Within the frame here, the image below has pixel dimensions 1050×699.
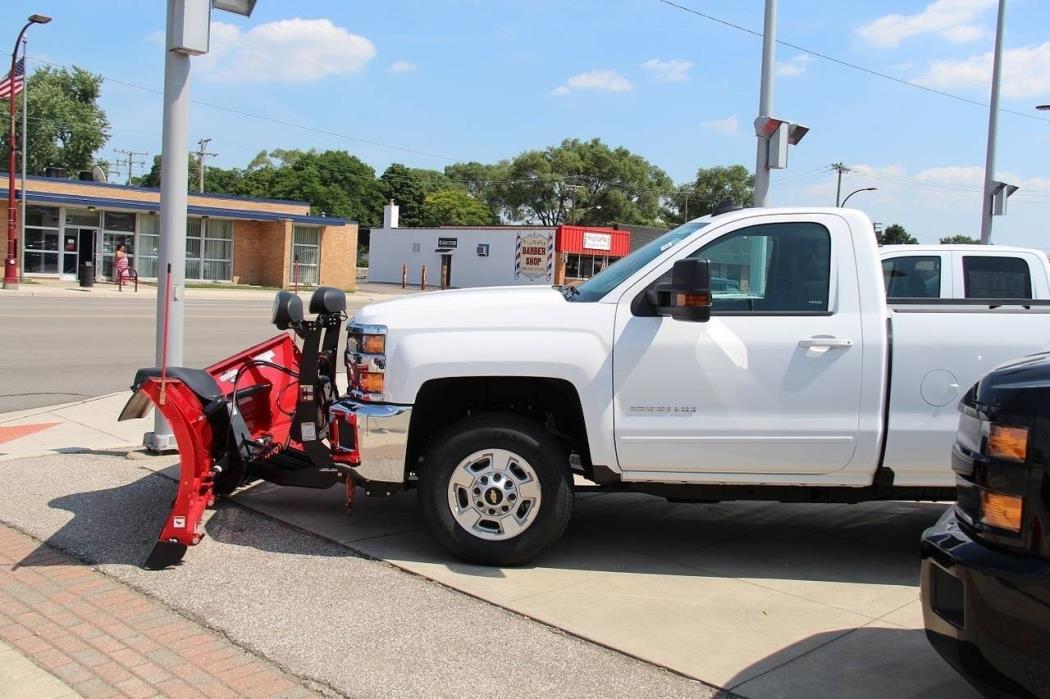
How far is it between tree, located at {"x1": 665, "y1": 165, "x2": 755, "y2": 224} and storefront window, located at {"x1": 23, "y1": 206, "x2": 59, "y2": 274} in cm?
6678

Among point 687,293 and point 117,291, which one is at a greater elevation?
point 687,293

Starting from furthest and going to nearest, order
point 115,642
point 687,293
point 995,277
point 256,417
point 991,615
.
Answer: point 995,277
point 256,417
point 687,293
point 115,642
point 991,615

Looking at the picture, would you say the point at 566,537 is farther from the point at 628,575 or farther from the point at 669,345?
the point at 669,345

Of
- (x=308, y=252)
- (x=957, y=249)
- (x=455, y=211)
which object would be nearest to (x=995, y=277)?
(x=957, y=249)

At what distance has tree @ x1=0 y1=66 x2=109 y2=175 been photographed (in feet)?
248

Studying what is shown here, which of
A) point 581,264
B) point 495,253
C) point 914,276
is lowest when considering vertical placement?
point 914,276

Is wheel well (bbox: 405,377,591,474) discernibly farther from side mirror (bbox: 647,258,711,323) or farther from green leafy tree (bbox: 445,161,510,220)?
green leafy tree (bbox: 445,161,510,220)

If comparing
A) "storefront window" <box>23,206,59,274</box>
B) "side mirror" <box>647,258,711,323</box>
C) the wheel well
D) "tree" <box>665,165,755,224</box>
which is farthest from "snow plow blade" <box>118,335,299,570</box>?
"tree" <box>665,165,755,224</box>

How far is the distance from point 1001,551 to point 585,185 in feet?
322

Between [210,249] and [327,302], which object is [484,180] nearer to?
[210,249]

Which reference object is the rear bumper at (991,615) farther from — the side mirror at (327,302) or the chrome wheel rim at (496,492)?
the side mirror at (327,302)

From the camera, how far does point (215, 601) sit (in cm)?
470

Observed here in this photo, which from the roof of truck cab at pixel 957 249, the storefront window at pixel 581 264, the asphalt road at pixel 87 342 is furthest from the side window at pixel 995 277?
the storefront window at pixel 581 264

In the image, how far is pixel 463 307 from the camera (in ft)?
17.6
